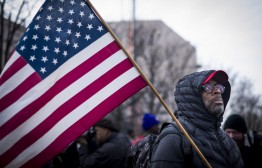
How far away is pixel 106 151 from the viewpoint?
5.20m

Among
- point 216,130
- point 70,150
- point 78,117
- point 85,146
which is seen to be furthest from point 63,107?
point 85,146

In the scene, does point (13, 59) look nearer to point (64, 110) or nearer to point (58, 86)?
point (58, 86)

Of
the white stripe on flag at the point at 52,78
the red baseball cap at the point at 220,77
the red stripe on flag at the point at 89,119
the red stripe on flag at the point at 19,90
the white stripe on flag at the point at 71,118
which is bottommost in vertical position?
the red baseball cap at the point at 220,77

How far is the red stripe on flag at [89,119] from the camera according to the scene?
2699 millimetres

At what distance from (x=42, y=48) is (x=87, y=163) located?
2.97 meters

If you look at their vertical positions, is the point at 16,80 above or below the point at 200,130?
Result: above

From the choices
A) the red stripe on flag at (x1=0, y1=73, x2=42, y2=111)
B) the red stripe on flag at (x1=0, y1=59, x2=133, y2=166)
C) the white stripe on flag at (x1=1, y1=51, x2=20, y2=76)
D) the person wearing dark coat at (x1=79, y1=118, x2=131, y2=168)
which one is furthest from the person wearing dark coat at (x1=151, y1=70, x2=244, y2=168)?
the person wearing dark coat at (x1=79, y1=118, x2=131, y2=168)

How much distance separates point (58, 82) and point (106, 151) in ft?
8.84

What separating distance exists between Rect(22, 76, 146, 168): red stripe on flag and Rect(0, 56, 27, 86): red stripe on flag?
794 mm

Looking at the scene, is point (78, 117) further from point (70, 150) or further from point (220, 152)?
point (70, 150)

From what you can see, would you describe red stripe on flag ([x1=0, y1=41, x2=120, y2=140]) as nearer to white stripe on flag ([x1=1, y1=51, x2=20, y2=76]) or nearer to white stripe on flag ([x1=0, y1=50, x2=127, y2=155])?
white stripe on flag ([x1=0, y1=50, x2=127, y2=155])

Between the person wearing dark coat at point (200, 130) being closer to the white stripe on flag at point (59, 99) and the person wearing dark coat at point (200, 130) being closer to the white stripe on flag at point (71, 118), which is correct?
the white stripe on flag at point (71, 118)

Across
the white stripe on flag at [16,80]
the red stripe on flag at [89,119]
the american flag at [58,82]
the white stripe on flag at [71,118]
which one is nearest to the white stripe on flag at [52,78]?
the american flag at [58,82]

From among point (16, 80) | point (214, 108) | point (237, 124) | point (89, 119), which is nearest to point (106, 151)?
point (237, 124)
